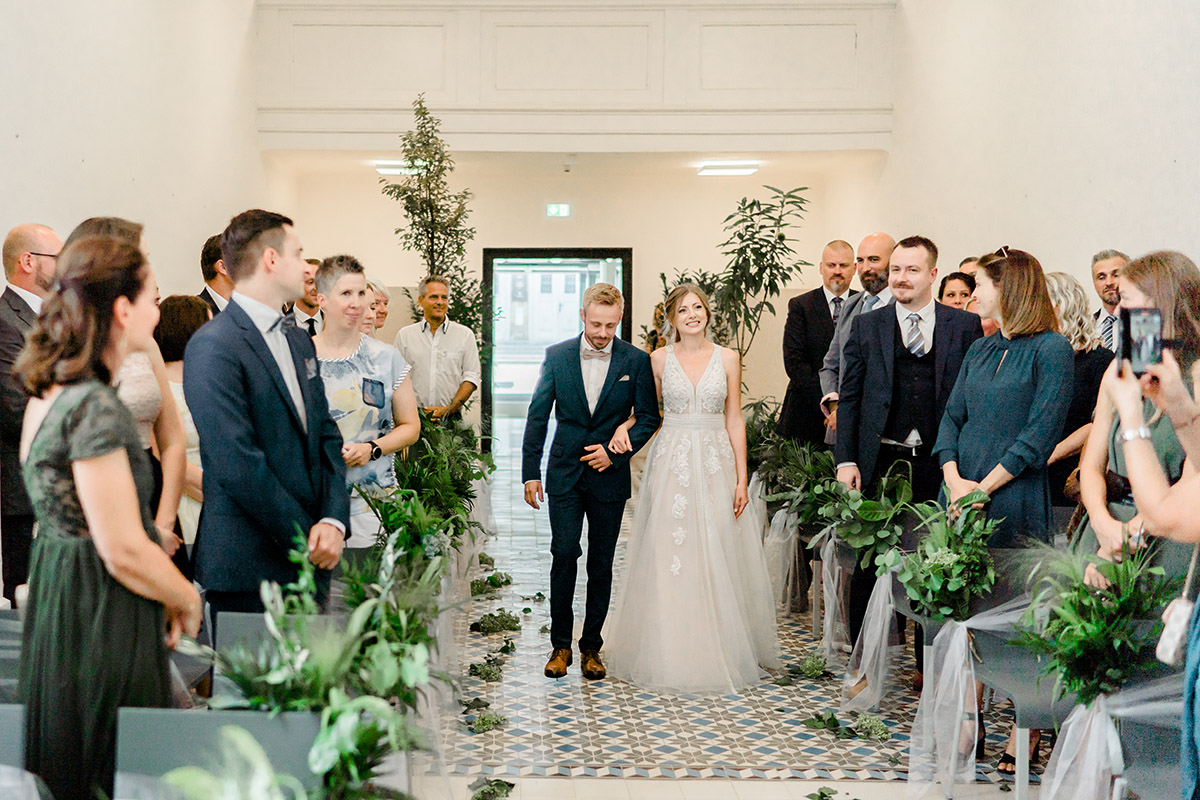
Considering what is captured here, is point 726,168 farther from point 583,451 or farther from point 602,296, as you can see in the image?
point 583,451

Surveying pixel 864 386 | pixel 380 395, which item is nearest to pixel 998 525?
pixel 864 386

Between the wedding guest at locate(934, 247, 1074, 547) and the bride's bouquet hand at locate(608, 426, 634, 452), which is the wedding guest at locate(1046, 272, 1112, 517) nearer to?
the wedding guest at locate(934, 247, 1074, 547)

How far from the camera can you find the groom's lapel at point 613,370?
536cm

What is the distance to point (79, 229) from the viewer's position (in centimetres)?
312

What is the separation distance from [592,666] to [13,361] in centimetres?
303

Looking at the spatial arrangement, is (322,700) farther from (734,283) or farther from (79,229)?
(734,283)

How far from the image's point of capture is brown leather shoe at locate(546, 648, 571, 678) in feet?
18.0

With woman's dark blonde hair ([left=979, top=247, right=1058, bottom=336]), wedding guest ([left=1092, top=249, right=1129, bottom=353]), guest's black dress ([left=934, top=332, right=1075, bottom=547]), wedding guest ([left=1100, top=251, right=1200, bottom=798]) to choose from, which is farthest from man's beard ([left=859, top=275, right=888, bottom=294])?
wedding guest ([left=1100, top=251, right=1200, bottom=798])

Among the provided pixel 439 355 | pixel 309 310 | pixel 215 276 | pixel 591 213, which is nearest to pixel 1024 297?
pixel 215 276

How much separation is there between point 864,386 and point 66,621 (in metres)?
3.78

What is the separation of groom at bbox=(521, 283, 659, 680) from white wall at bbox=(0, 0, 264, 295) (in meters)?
A: 3.09

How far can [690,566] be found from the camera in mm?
5332

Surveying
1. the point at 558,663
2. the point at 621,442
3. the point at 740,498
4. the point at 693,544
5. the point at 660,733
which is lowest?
the point at 660,733

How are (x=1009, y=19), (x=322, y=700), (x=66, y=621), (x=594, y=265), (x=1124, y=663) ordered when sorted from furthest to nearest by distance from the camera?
(x=594, y=265) → (x=1009, y=19) → (x=1124, y=663) → (x=66, y=621) → (x=322, y=700)
